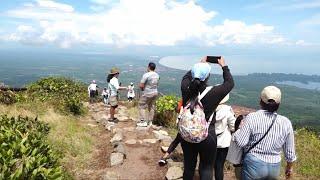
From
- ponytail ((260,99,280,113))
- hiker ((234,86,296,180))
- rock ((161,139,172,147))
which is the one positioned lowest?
rock ((161,139,172,147))

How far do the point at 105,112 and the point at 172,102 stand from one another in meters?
4.46

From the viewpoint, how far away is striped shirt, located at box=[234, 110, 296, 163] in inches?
190

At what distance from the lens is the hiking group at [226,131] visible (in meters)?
4.83

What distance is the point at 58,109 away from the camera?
50.0 feet

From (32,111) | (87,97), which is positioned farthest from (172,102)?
(87,97)

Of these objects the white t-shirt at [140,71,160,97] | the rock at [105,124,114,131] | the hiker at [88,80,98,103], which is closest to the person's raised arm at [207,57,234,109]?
the white t-shirt at [140,71,160,97]

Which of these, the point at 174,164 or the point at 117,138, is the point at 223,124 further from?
the point at 117,138

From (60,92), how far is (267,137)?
56.3 ft

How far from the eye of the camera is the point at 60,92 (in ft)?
67.8

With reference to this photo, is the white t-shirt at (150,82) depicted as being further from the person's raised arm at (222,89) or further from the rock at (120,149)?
the person's raised arm at (222,89)

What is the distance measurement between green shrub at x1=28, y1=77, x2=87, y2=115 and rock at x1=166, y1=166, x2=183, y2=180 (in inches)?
323

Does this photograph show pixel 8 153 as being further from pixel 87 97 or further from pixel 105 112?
pixel 87 97

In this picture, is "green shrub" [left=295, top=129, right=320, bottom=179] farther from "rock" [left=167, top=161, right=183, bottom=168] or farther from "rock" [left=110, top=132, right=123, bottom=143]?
"rock" [left=110, top=132, right=123, bottom=143]

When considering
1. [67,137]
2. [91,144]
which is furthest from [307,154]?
[67,137]
